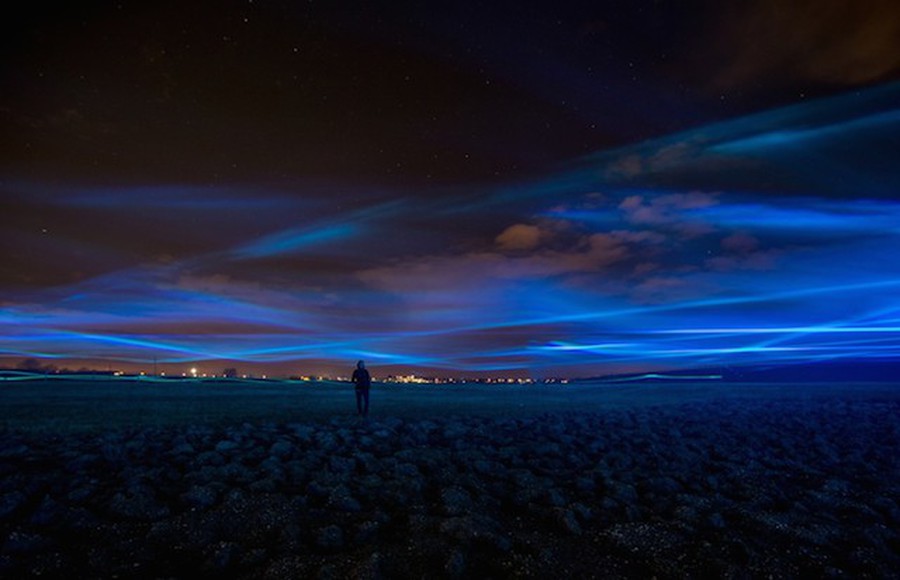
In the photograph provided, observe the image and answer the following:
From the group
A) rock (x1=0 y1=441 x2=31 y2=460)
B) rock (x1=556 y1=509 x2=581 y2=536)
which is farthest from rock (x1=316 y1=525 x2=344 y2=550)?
rock (x1=0 y1=441 x2=31 y2=460)

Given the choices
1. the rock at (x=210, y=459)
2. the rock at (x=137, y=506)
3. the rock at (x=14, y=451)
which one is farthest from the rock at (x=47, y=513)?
the rock at (x=14, y=451)

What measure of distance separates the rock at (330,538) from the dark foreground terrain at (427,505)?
2 centimetres

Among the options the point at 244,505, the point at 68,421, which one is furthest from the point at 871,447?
the point at 68,421

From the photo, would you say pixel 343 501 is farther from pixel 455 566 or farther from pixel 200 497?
pixel 455 566

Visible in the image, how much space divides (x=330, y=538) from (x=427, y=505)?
2010 millimetres

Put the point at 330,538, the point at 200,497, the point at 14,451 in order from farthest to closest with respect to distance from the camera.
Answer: the point at 14,451 < the point at 200,497 < the point at 330,538

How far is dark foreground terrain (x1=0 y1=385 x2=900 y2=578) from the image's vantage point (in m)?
6.15

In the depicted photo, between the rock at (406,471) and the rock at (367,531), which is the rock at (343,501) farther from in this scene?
the rock at (406,471)

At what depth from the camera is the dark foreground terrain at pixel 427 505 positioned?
20.2 ft

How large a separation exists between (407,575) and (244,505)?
3055 millimetres

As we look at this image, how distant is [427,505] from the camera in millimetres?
→ 8023

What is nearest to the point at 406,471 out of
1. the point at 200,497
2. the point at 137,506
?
the point at 200,497

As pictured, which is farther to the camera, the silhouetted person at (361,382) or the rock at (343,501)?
the silhouetted person at (361,382)

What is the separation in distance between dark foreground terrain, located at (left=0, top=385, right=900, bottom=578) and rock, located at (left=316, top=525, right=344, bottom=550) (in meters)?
0.02
